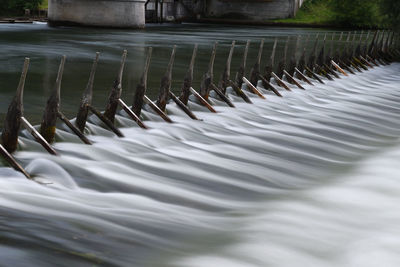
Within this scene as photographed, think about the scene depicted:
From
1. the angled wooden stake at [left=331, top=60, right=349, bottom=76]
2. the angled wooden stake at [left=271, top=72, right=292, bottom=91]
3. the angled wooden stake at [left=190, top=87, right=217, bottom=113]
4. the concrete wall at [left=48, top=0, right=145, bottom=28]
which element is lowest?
the concrete wall at [left=48, top=0, right=145, bottom=28]

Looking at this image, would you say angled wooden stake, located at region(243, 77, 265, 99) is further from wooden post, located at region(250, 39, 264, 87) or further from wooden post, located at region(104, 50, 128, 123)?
wooden post, located at region(104, 50, 128, 123)

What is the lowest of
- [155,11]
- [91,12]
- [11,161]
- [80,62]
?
[155,11]

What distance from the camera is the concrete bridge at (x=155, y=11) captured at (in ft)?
141

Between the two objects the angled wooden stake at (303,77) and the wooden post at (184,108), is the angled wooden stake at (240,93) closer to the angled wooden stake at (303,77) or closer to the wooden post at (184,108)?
the wooden post at (184,108)

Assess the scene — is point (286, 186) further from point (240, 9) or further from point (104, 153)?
point (240, 9)

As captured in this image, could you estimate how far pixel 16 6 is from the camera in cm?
5691

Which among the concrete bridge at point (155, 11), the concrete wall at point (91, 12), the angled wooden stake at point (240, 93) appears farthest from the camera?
the concrete bridge at point (155, 11)

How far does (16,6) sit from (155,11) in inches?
486

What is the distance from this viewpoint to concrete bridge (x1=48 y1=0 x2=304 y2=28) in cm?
4291

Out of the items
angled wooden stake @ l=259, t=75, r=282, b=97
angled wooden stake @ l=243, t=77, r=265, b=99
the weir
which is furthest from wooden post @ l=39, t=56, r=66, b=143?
angled wooden stake @ l=259, t=75, r=282, b=97

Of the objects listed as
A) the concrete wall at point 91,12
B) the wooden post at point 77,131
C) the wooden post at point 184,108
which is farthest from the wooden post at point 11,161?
the concrete wall at point 91,12

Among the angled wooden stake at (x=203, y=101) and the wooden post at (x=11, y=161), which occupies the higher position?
the wooden post at (x=11, y=161)

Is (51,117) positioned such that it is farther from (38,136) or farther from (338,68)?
(338,68)

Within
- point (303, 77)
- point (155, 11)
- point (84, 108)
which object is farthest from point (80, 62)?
point (155, 11)
